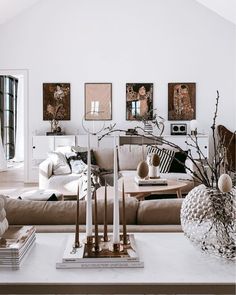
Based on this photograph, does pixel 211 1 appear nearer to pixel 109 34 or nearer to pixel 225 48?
pixel 225 48

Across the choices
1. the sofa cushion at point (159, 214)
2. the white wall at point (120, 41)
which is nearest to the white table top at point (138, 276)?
the sofa cushion at point (159, 214)

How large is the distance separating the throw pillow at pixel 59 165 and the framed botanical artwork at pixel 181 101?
8.48 feet

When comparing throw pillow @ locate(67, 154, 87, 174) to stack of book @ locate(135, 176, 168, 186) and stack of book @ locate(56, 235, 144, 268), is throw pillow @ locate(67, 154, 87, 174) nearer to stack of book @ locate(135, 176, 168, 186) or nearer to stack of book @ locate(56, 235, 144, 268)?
stack of book @ locate(135, 176, 168, 186)

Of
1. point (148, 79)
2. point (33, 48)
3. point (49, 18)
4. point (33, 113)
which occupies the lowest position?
point (33, 113)

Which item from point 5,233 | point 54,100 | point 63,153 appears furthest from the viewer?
point 54,100

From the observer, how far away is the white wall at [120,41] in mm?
7781

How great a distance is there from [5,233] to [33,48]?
6.66 meters

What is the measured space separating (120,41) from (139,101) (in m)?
1.15

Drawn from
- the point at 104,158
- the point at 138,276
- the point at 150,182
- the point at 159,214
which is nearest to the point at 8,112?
the point at 104,158

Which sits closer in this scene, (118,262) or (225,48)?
Result: (118,262)

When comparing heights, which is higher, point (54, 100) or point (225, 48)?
point (225, 48)

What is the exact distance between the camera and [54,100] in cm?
787

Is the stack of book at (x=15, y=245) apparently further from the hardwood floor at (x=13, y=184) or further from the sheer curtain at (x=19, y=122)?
the sheer curtain at (x=19, y=122)

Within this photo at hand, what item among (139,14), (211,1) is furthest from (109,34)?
(211,1)
